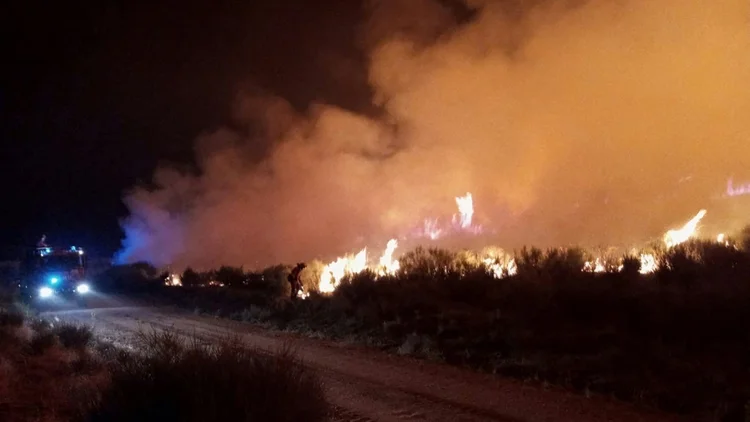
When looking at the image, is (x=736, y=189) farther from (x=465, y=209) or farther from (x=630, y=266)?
(x=630, y=266)

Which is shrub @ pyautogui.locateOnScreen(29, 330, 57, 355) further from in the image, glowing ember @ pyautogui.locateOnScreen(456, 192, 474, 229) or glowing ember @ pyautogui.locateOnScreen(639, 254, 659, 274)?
glowing ember @ pyautogui.locateOnScreen(456, 192, 474, 229)

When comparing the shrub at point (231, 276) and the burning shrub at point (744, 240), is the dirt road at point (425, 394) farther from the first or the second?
the shrub at point (231, 276)

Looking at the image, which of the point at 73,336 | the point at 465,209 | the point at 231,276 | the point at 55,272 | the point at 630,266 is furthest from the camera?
the point at 465,209

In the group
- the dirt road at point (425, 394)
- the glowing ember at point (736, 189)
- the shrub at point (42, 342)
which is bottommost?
the dirt road at point (425, 394)

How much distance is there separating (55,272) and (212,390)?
29638 mm

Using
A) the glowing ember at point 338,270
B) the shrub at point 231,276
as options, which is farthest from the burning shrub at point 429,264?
the shrub at point 231,276

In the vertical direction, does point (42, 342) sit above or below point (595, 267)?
below

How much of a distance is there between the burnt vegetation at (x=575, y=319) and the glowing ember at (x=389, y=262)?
35.3 inches

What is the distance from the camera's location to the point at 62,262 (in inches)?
1348

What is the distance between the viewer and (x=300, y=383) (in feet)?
25.4

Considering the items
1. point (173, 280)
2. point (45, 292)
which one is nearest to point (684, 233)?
point (45, 292)

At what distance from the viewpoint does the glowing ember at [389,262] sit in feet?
81.9

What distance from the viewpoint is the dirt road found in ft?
33.0

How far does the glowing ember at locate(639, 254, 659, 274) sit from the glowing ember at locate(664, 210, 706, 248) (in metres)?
2.13
